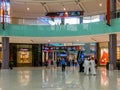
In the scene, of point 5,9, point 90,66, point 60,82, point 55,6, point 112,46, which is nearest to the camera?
point 60,82

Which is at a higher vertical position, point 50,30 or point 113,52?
point 50,30

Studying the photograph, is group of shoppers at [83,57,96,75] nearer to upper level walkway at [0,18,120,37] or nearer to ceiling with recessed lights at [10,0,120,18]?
upper level walkway at [0,18,120,37]

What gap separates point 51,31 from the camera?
37.8 metres

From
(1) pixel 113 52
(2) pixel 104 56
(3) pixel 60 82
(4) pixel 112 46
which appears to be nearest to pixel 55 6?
(2) pixel 104 56

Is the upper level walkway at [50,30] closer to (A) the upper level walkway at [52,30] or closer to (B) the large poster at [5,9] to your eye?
(A) the upper level walkway at [52,30]

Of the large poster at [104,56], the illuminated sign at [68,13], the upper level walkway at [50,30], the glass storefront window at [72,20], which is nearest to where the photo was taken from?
the upper level walkway at [50,30]

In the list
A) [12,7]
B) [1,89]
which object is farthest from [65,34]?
[1,89]

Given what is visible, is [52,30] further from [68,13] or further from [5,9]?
[68,13]

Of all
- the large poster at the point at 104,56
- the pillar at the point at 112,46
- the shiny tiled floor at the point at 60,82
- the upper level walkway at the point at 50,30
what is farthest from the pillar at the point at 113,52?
the large poster at the point at 104,56

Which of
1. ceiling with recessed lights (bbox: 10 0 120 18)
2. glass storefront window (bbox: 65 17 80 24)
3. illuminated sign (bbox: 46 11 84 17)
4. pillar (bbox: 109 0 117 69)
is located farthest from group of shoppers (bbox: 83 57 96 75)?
illuminated sign (bbox: 46 11 84 17)

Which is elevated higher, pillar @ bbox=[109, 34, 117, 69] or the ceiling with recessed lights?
the ceiling with recessed lights

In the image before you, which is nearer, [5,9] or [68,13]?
[5,9]

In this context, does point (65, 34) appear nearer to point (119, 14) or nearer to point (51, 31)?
point (51, 31)

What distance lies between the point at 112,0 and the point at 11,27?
A: 1293cm
